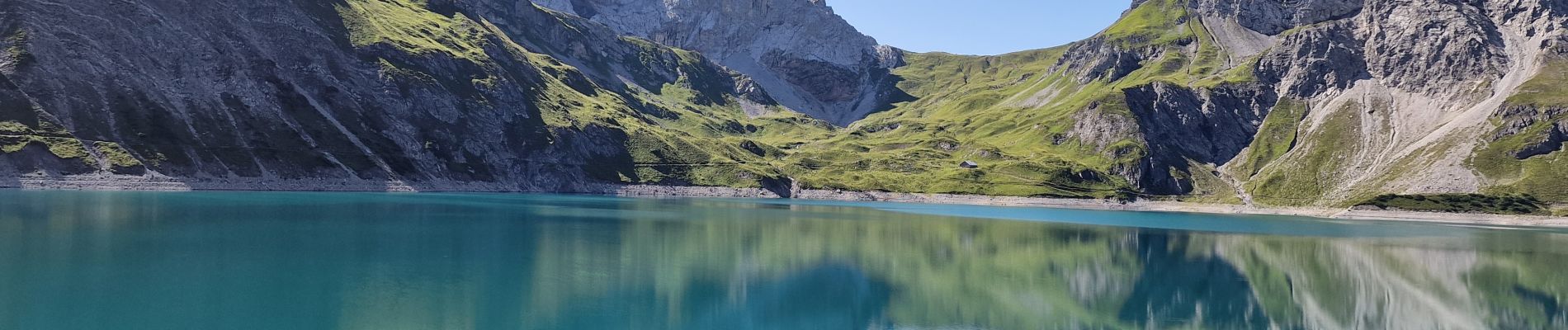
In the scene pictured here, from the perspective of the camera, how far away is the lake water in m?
32.8

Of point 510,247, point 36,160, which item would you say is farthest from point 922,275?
point 36,160

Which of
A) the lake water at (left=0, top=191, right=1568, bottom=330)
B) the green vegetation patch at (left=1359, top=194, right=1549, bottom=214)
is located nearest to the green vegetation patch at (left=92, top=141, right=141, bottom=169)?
the lake water at (left=0, top=191, right=1568, bottom=330)

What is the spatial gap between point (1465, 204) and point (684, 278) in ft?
610

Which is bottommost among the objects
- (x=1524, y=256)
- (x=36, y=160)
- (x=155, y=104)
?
(x=1524, y=256)

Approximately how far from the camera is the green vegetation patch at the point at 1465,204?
163000 millimetres

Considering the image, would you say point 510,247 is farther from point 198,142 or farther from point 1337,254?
point 198,142

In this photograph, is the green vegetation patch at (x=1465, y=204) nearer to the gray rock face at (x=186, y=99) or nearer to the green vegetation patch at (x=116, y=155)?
the gray rock face at (x=186, y=99)

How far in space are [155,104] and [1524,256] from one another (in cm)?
19759

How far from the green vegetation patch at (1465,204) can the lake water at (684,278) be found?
102895mm

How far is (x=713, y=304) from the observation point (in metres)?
38.2

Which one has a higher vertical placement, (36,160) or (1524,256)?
(36,160)

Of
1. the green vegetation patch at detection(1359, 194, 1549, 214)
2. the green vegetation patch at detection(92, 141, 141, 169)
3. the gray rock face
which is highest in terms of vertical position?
the gray rock face

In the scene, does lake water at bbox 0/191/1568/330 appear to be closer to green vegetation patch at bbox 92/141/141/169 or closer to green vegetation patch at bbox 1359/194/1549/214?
green vegetation patch at bbox 92/141/141/169

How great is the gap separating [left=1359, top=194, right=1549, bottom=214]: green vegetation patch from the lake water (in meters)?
103
